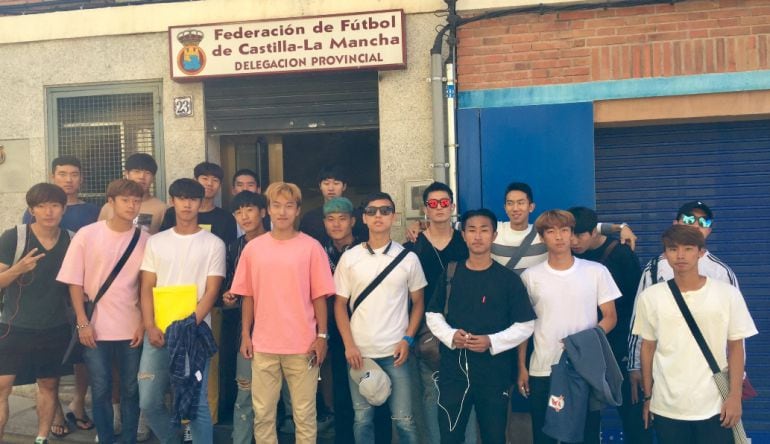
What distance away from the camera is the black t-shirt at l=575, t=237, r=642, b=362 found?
4.52 meters

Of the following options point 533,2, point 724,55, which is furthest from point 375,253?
point 724,55

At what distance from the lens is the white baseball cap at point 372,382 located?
4266 mm

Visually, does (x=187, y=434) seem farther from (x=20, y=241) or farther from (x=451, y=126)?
(x=451, y=126)

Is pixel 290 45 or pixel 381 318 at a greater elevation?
pixel 290 45

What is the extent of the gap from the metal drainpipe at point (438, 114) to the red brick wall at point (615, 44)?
0.70 feet

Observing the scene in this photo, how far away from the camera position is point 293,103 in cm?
625

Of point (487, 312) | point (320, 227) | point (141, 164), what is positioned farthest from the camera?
point (141, 164)

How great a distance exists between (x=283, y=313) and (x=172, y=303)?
813mm

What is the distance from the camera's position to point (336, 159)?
23.6ft

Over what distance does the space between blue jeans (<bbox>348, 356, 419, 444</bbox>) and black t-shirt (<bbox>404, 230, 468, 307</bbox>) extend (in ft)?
1.66

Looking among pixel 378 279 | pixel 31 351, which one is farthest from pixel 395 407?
pixel 31 351

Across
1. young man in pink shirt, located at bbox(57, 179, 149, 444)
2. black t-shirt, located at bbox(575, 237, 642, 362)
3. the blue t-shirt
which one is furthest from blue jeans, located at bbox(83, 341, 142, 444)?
black t-shirt, located at bbox(575, 237, 642, 362)

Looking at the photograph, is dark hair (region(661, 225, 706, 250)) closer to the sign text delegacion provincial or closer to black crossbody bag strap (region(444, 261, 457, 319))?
black crossbody bag strap (region(444, 261, 457, 319))

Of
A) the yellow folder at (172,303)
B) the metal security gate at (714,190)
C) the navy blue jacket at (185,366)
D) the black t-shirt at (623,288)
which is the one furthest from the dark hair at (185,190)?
the metal security gate at (714,190)
